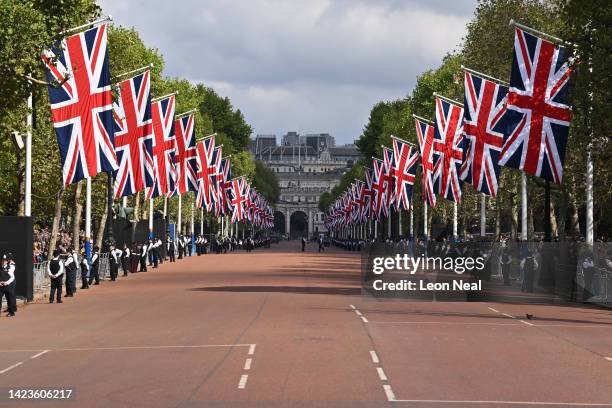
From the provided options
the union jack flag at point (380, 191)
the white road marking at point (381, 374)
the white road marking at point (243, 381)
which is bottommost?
the white road marking at point (243, 381)

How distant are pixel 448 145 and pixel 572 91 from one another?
14.5 metres

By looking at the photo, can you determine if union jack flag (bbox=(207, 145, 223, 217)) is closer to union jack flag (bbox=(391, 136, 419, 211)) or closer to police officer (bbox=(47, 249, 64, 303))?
union jack flag (bbox=(391, 136, 419, 211))

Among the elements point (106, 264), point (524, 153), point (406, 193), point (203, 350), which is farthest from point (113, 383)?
point (406, 193)

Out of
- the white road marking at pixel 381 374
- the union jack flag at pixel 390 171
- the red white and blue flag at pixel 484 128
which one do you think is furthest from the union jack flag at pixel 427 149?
the white road marking at pixel 381 374

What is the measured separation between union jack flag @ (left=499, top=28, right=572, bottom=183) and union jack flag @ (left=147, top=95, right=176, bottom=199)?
855 inches

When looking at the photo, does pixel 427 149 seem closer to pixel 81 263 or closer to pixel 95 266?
pixel 95 266

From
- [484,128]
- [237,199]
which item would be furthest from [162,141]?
[237,199]

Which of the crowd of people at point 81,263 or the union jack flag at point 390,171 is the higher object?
the union jack flag at point 390,171

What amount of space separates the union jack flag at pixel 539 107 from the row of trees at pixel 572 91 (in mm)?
1377

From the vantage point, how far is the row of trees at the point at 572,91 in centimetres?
3409

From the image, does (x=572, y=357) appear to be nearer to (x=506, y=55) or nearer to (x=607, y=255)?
(x=607, y=255)

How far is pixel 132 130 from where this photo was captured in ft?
147

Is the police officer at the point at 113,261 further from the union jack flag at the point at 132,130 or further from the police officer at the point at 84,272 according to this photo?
the police officer at the point at 84,272

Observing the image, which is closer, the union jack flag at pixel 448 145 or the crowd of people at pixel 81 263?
the crowd of people at pixel 81 263
